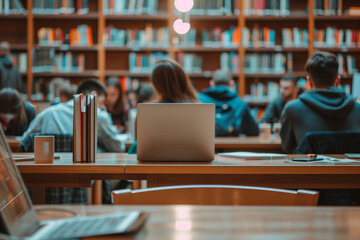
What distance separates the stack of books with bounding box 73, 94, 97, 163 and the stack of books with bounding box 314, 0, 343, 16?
4868 millimetres

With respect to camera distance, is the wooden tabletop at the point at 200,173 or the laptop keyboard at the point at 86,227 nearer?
the laptop keyboard at the point at 86,227

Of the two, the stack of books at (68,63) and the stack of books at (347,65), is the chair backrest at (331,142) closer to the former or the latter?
the stack of books at (347,65)

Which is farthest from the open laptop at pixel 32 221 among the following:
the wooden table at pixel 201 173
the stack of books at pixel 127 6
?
the stack of books at pixel 127 6

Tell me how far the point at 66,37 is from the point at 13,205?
213 inches

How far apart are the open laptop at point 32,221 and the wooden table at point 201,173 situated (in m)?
0.80

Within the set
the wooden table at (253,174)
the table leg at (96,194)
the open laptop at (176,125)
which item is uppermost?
the open laptop at (176,125)

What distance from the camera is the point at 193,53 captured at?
6.14 meters

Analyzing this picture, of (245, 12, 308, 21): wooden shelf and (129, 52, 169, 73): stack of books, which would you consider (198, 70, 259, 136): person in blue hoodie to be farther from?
(245, 12, 308, 21): wooden shelf

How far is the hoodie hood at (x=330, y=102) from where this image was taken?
8.11 ft

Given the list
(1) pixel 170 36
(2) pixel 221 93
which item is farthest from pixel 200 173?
(1) pixel 170 36

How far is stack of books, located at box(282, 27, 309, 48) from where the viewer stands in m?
5.99

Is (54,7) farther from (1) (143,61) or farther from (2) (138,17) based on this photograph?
(1) (143,61)

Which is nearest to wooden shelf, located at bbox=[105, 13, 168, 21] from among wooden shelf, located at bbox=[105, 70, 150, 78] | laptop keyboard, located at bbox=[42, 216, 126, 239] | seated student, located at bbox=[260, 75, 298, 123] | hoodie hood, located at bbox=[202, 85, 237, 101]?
wooden shelf, located at bbox=[105, 70, 150, 78]

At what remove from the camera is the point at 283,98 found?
5.14 metres
